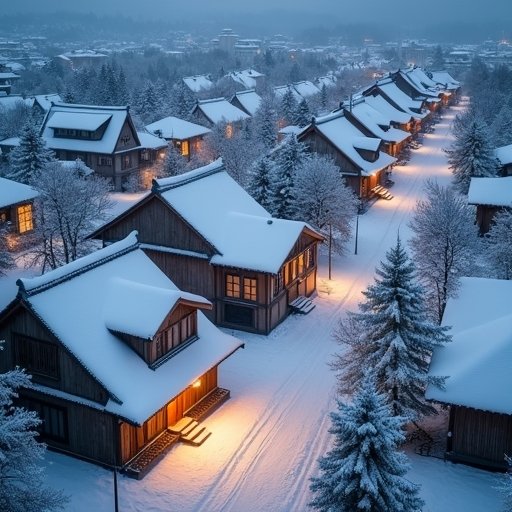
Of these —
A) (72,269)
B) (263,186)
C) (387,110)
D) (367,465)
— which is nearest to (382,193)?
(263,186)

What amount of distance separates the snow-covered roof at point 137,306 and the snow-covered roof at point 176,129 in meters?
52.2

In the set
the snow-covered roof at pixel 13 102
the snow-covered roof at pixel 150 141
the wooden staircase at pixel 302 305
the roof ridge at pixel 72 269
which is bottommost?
the wooden staircase at pixel 302 305

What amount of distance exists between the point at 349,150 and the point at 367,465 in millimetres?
44471

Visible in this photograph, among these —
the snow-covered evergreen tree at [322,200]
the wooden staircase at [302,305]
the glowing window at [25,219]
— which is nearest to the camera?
the wooden staircase at [302,305]

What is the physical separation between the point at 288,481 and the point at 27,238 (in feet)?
105

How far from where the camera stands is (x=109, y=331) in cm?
2255

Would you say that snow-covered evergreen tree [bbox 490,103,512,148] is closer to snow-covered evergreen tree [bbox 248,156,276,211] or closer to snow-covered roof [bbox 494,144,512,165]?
snow-covered roof [bbox 494,144,512,165]

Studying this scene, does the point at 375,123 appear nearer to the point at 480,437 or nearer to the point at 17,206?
the point at 17,206

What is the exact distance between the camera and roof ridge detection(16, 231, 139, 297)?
2171cm

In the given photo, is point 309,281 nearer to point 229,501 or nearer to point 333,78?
point 229,501

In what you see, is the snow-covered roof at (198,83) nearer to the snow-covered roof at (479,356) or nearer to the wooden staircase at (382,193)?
the wooden staircase at (382,193)

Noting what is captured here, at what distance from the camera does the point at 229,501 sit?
2036 cm

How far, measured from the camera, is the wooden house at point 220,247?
3244cm

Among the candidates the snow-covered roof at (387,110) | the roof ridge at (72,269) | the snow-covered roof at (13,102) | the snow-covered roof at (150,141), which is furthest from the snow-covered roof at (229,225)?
the snow-covered roof at (13,102)
